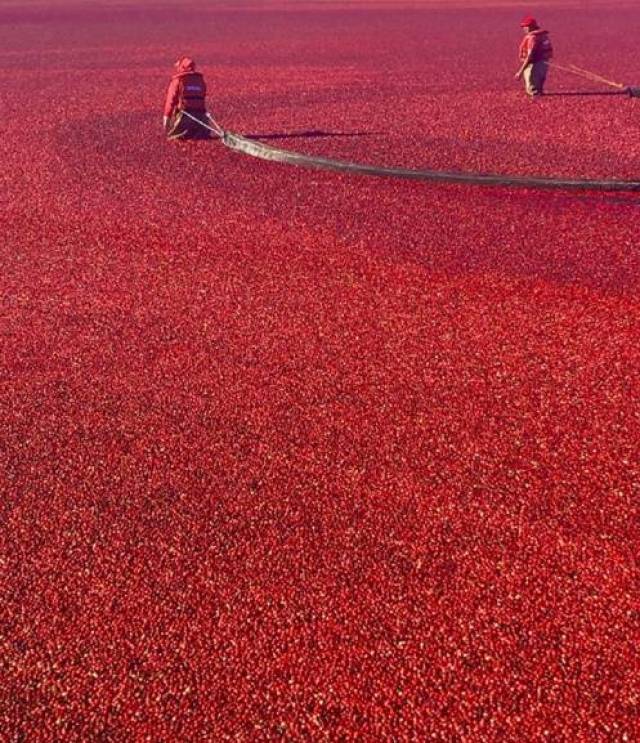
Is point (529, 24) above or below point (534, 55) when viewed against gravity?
above

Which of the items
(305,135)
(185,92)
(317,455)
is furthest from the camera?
(305,135)

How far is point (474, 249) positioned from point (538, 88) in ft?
25.4

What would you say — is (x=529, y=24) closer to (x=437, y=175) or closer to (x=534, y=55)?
(x=534, y=55)

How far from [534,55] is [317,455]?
10694 mm

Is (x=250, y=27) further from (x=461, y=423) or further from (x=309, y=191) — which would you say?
(x=461, y=423)

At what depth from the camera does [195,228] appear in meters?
7.01

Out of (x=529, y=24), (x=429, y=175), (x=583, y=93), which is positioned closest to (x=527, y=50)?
(x=529, y=24)

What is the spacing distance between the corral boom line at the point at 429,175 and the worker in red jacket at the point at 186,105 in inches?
40.4

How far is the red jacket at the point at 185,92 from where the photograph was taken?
33.3 ft

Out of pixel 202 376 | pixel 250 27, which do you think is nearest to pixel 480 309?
pixel 202 376

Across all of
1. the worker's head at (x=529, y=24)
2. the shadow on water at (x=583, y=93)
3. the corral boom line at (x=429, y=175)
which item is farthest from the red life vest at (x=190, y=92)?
the shadow on water at (x=583, y=93)

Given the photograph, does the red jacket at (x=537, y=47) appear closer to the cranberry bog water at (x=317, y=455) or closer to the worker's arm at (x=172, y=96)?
the cranberry bog water at (x=317, y=455)

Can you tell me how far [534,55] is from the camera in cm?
1262

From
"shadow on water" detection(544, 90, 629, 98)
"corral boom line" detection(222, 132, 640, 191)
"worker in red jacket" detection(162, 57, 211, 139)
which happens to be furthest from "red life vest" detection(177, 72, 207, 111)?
"shadow on water" detection(544, 90, 629, 98)
